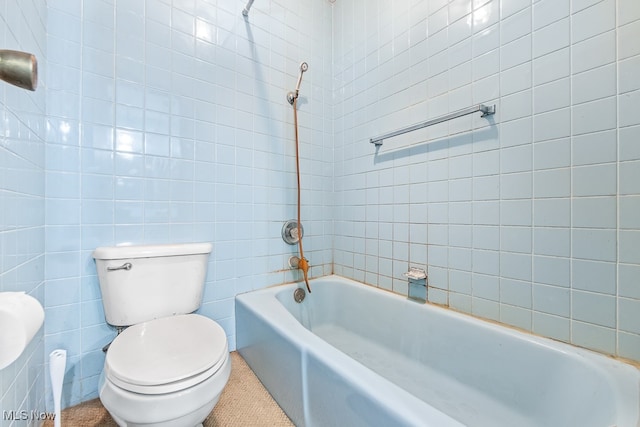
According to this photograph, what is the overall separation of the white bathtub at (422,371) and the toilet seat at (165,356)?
282 millimetres

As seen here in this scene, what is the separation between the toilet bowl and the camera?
2.32 feet

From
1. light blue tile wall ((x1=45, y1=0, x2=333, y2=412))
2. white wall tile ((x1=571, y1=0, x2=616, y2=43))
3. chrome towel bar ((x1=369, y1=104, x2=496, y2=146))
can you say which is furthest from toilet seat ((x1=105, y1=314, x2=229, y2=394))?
white wall tile ((x1=571, y1=0, x2=616, y2=43))

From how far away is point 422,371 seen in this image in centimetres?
123

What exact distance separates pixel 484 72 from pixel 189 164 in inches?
55.9

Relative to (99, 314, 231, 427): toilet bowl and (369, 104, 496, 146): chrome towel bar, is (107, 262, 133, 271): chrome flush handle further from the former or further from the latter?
(369, 104, 496, 146): chrome towel bar

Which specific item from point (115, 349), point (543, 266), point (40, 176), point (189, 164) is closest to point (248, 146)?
point (189, 164)

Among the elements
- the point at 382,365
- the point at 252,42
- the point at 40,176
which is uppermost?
the point at 252,42

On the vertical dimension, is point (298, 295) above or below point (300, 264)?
below

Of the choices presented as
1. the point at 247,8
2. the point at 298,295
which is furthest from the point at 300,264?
the point at 247,8

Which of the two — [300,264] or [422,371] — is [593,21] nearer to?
[422,371]

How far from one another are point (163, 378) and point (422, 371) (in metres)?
1.08

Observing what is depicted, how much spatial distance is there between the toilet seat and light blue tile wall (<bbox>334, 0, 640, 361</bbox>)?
999 mm

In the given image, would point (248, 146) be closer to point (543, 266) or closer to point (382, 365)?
point (382, 365)

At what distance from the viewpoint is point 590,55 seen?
2.85ft
